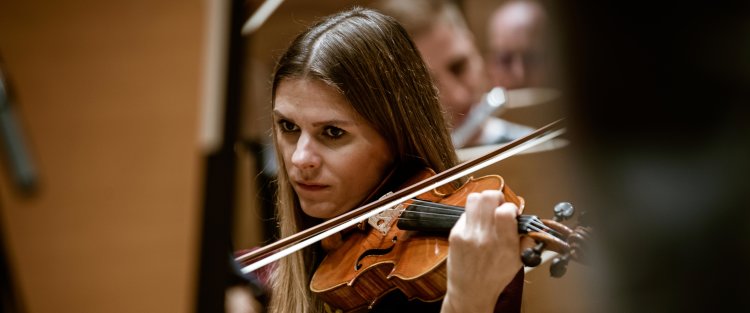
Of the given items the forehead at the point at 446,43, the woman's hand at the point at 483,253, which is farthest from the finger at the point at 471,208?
the forehead at the point at 446,43

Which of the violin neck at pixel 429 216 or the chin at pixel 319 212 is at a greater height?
the violin neck at pixel 429 216

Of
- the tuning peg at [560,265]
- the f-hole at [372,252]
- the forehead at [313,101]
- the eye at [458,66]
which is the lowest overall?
the f-hole at [372,252]

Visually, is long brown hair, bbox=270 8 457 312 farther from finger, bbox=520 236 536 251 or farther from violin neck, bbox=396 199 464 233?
finger, bbox=520 236 536 251

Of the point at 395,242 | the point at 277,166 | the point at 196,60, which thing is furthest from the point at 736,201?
the point at 196,60

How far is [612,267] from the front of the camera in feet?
0.95

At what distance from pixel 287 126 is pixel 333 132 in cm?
6

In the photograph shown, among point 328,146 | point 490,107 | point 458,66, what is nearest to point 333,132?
point 328,146

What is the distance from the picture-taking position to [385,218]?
2.68 ft

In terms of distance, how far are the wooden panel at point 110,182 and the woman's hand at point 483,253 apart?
72.1 inches

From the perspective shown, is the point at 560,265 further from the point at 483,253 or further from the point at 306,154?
the point at 306,154

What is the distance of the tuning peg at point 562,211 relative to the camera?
638mm

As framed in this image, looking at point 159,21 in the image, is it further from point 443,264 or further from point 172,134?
point 443,264

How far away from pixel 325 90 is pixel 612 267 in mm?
553

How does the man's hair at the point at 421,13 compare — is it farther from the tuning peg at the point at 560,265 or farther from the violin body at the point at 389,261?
the tuning peg at the point at 560,265
